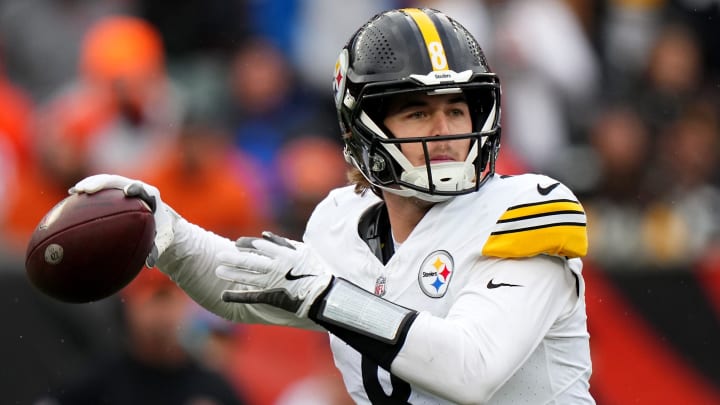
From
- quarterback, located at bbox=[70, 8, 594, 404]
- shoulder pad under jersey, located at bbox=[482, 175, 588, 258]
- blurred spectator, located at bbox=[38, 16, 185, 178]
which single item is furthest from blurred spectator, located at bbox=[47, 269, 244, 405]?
shoulder pad under jersey, located at bbox=[482, 175, 588, 258]

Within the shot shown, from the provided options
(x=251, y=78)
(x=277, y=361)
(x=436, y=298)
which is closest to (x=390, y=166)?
(x=436, y=298)

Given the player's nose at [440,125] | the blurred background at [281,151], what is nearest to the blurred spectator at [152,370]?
the blurred background at [281,151]

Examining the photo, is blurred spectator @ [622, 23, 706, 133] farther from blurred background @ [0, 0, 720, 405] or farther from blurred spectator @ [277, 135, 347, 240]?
blurred spectator @ [277, 135, 347, 240]

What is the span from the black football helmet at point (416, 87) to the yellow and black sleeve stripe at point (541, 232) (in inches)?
7.2

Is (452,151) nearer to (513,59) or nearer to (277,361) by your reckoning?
(277,361)

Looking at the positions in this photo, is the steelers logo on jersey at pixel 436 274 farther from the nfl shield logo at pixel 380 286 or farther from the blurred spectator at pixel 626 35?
the blurred spectator at pixel 626 35

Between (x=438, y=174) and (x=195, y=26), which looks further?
(x=195, y=26)

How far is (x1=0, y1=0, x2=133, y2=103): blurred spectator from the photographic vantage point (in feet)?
24.4

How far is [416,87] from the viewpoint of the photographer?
10.7 ft

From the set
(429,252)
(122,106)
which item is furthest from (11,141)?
(429,252)

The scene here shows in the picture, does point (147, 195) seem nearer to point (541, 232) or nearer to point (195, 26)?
point (541, 232)

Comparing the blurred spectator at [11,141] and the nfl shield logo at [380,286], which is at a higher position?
the nfl shield logo at [380,286]

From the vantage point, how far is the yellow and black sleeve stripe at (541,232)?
10.1 ft

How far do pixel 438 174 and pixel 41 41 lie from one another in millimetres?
4759
